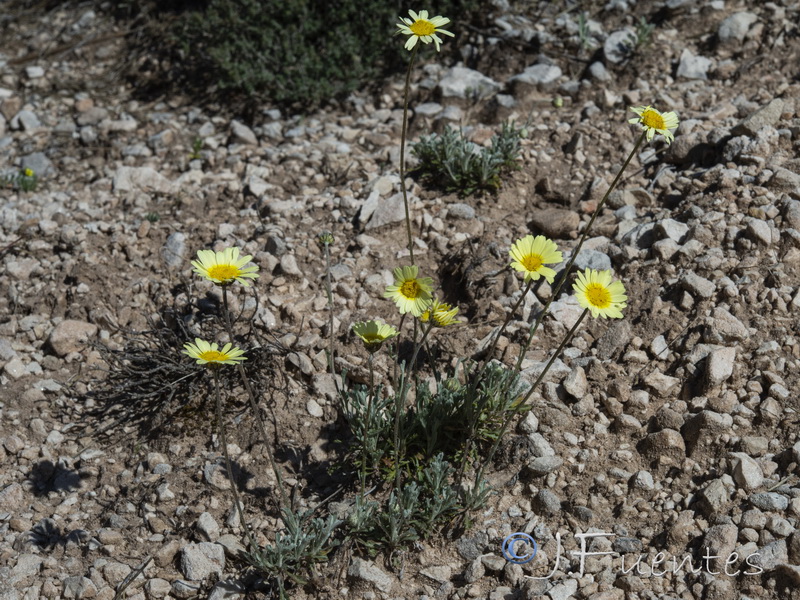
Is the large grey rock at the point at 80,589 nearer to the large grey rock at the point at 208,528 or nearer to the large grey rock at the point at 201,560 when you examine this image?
the large grey rock at the point at 201,560

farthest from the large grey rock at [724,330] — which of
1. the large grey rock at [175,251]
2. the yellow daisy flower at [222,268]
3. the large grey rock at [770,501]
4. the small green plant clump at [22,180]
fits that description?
the small green plant clump at [22,180]

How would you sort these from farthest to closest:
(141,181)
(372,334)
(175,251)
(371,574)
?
(141,181), (175,251), (371,574), (372,334)

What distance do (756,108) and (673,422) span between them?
245cm

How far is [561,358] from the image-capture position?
3865 mm

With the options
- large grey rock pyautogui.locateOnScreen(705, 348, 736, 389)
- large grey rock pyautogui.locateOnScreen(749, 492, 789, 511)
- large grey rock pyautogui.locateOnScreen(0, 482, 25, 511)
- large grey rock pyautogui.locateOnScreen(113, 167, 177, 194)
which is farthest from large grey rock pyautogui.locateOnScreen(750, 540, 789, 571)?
large grey rock pyautogui.locateOnScreen(113, 167, 177, 194)

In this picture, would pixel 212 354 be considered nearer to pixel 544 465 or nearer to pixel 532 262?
pixel 532 262

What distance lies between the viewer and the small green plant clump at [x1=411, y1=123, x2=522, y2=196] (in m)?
4.74

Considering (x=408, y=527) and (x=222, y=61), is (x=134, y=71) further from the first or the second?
(x=408, y=527)

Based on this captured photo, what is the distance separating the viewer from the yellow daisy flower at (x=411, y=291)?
2922mm

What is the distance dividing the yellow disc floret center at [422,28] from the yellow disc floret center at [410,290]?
98 cm

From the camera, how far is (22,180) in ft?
17.5

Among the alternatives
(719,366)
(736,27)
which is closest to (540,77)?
(736,27)

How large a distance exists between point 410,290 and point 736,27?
3860 mm

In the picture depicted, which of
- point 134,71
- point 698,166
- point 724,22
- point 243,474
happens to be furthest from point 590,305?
point 134,71
